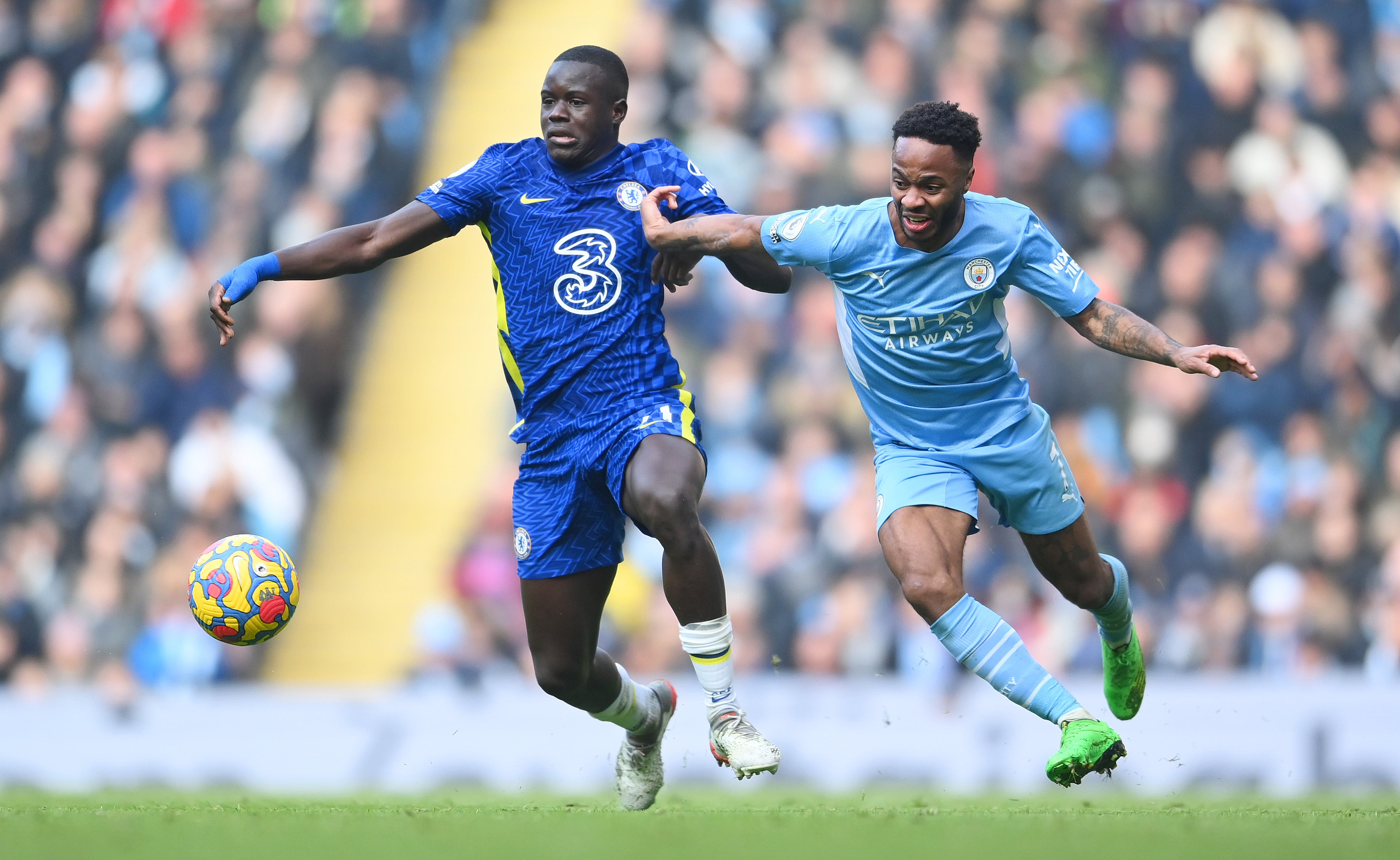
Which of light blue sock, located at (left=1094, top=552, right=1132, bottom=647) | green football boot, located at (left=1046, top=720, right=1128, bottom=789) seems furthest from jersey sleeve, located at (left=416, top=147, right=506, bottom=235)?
green football boot, located at (left=1046, top=720, right=1128, bottom=789)

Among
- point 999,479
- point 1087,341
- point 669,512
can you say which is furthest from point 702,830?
point 1087,341

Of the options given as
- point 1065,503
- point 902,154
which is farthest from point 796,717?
point 902,154

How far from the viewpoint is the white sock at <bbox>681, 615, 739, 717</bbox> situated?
6.48 metres

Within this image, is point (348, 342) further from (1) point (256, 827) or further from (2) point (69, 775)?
(1) point (256, 827)

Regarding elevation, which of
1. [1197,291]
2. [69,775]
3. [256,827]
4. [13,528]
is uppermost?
[1197,291]

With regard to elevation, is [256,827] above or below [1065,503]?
below

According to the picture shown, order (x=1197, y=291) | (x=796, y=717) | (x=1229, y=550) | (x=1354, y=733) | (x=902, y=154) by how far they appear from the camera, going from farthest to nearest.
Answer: (x=1197, y=291) < (x=1229, y=550) < (x=796, y=717) < (x=1354, y=733) < (x=902, y=154)

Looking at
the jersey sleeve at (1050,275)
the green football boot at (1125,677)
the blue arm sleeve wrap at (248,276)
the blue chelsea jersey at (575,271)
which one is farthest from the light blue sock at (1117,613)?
the blue arm sleeve wrap at (248,276)

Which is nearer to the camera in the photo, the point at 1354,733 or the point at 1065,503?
the point at 1065,503

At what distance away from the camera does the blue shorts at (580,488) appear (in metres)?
6.62

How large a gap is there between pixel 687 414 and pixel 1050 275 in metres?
1.50

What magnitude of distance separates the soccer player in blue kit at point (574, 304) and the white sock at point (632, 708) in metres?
0.20

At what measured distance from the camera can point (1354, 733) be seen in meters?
9.88

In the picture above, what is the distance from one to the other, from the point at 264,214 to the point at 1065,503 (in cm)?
884
